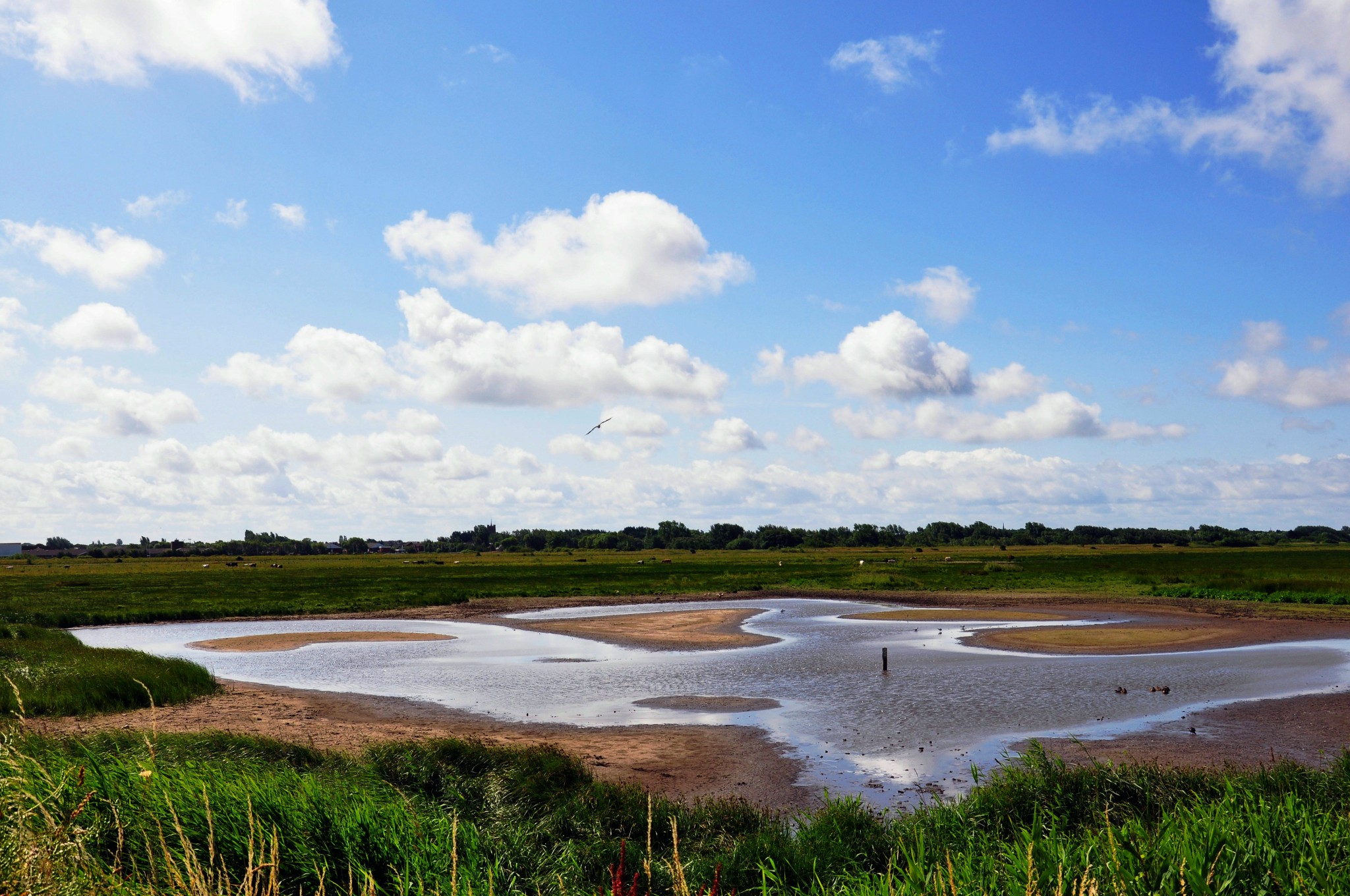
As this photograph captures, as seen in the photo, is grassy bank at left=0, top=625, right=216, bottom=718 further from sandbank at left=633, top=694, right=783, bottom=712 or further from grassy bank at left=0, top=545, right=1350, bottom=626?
grassy bank at left=0, top=545, right=1350, bottom=626

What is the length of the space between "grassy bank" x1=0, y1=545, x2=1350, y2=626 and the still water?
675 inches

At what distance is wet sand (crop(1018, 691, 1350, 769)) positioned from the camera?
17.0 m

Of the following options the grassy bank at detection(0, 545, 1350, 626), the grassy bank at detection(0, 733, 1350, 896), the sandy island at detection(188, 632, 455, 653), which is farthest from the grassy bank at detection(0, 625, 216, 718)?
the grassy bank at detection(0, 545, 1350, 626)

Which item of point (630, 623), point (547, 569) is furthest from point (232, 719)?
point (547, 569)

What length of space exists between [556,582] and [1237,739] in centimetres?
6561

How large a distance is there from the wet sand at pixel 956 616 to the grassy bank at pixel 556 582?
1555 centimetres

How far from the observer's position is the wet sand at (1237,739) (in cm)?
1695

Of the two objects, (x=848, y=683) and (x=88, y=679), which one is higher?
(x=88, y=679)

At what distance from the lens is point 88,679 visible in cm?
2341

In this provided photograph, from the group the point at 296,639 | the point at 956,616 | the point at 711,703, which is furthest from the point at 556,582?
the point at 711,703

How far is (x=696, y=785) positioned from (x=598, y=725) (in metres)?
6.40

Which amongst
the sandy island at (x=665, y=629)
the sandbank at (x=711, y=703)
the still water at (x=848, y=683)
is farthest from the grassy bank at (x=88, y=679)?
the sandy island at (x=665, y=629)

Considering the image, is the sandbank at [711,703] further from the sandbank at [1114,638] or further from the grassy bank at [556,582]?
the grassy bank at [556,582]

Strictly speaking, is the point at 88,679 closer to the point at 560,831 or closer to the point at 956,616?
the point at 560,831
